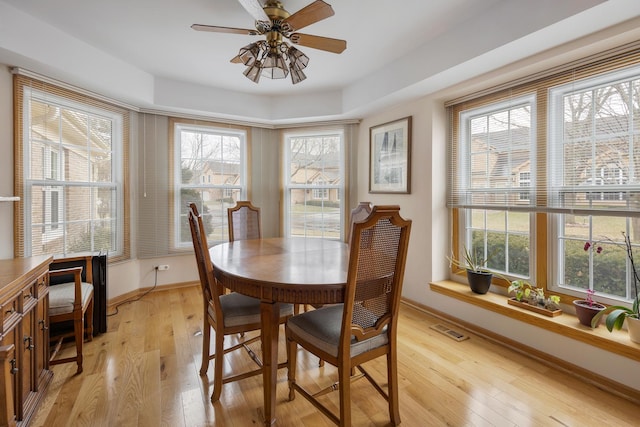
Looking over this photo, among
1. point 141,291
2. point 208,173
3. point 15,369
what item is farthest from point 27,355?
point 208,173

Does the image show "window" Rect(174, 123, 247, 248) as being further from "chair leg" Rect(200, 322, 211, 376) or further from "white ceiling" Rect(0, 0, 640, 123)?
"chair leg" Rect(200, 322, 211, 376)

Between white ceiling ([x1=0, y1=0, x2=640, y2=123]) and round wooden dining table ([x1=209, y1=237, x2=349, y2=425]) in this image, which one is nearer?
round wooden dining table ([x1=209, y1=237, x2=349, y2=425])

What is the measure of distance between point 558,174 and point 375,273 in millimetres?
1886

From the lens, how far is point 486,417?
1650mm

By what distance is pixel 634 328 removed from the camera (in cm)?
182

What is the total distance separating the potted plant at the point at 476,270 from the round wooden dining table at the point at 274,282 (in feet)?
4.74

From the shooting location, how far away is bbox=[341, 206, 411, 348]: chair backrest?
4.37 ft

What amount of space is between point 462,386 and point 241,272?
1545 mm

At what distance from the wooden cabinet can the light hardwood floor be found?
12cm

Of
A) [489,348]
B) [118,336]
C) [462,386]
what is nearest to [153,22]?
[118,336]

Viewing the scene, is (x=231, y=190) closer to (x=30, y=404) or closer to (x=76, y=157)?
(x=76, y=157)

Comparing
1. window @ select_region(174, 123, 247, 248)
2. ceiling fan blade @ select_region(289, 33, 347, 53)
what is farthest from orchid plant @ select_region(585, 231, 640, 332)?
window @ select_region(174, 123, 247, 248)

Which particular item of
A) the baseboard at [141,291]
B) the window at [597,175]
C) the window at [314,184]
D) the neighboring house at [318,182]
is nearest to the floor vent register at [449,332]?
the window at [597,175]

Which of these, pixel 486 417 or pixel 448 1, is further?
pixel 448 1
